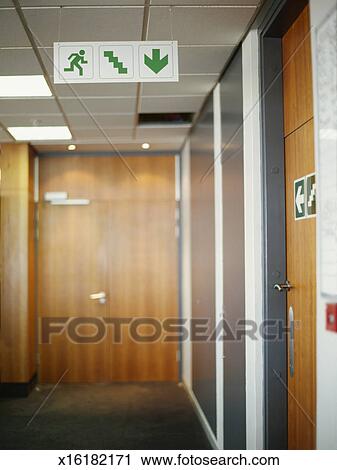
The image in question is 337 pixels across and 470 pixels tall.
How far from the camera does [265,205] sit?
8.29 feet

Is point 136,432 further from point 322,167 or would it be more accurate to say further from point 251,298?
point 322,167

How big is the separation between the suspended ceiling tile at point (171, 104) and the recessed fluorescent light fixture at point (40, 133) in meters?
0.85

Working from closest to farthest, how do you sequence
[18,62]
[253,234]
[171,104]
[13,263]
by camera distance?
[253,234]
[13,263]
[18,62]
[171,104]

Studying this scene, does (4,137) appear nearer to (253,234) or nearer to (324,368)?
(253,234)

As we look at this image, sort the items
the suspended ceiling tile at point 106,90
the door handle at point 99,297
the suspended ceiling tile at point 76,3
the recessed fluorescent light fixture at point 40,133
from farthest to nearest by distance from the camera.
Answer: the door handle at point 99,297 → the suspended ceiling tile at point 106,90 → the recessed fluorescent light fixture at point 40,133 → the suspended ceiling tile at point 76,3

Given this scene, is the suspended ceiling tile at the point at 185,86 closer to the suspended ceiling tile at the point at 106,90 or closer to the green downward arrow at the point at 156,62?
the suspended ceiling tile at the point at 106,90

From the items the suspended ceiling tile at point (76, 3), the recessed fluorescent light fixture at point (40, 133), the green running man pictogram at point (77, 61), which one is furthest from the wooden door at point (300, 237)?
the recessed fluorescent light fixture at point (40, 133)

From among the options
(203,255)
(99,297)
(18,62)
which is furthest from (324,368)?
(99,297)

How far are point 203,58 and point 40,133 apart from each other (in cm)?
94

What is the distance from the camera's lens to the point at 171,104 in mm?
3947

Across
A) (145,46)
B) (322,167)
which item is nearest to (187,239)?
(145,46)

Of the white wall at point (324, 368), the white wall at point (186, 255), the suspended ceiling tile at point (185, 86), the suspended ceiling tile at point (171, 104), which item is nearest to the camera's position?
the white wall at point (324, 368)

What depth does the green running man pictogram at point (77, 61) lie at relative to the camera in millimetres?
2244

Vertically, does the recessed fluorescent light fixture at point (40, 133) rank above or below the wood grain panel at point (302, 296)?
above
